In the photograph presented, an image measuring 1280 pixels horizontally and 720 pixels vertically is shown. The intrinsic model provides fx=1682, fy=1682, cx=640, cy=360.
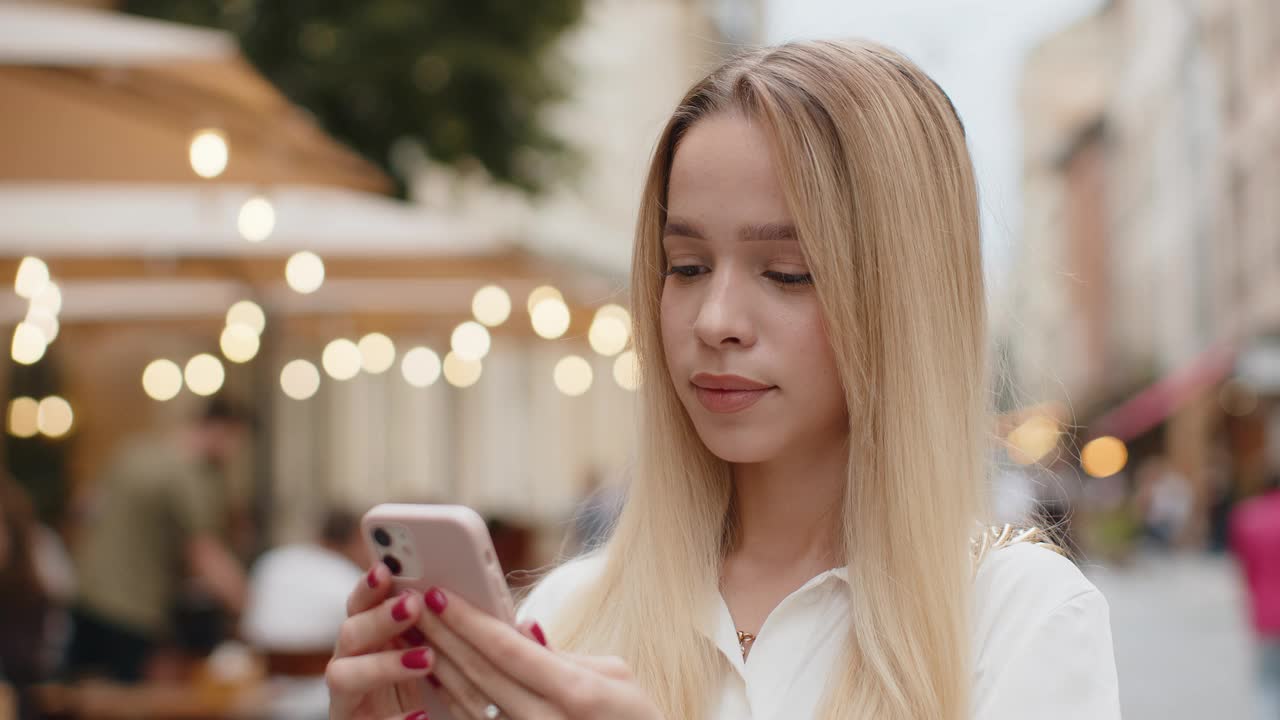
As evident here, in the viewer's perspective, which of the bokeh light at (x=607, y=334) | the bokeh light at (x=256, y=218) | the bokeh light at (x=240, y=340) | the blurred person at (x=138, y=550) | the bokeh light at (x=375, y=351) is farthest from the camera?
the bokeh light at (x=375, y=351)

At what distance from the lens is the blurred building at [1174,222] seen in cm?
3428

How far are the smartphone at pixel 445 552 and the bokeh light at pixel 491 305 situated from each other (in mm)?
9206

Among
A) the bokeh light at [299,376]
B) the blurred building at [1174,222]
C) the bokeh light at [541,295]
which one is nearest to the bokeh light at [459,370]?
the bokeh light at [541,295]

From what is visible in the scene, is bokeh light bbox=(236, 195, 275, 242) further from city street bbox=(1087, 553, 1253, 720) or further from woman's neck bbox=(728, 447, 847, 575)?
woman's neck bbox=(728, 447, 847, 575)

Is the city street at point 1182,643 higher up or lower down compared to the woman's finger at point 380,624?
lower down

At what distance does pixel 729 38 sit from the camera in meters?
2.60

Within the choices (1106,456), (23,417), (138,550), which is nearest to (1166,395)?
(1106,456)

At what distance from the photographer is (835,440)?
2.09 metres

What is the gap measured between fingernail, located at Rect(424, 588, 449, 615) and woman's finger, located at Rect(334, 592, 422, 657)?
0.02m

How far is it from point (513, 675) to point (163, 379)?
15.2 metres

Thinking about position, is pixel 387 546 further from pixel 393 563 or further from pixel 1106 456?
pixel 1106 456

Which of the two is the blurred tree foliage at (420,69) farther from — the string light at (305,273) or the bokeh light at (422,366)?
the string light at (305,273)

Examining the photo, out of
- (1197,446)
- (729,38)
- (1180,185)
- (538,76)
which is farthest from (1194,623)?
(1180,185)

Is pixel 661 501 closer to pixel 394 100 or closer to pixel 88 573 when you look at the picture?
pixel 88 573
